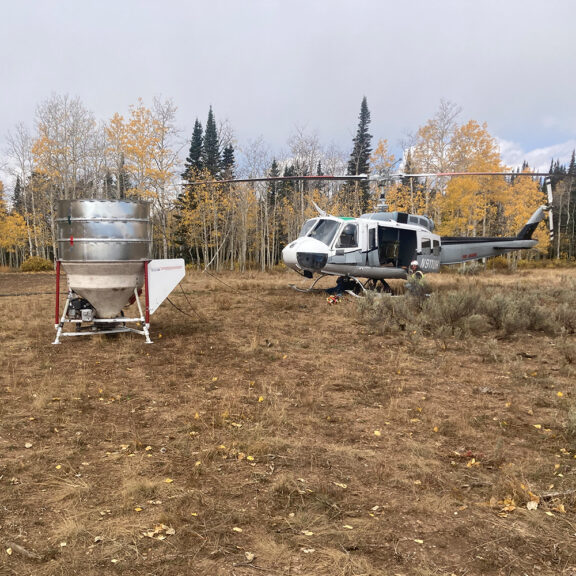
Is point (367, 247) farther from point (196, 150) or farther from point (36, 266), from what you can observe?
point (196, 150)

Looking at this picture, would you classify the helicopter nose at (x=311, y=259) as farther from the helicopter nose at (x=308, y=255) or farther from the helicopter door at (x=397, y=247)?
the helicopter door at (x=397, y=247)

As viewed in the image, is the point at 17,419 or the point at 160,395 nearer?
the point at 17,419

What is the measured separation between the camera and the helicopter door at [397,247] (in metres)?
14.3

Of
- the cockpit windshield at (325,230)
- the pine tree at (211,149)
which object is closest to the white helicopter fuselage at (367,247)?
the cockpit windshield at (325,230)

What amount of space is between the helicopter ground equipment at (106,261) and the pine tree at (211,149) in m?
40.3

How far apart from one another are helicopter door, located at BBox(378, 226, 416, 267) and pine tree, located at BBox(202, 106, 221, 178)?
35713mm

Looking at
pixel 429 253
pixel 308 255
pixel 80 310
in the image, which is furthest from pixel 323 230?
pixel 80 310

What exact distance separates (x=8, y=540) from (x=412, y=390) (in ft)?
15.9

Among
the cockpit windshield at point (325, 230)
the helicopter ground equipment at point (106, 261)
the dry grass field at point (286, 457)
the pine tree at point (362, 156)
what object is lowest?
the dry grass field at point (286, 457)

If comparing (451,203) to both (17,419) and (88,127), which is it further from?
(17,419)

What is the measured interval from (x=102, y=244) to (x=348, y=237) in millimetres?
7591

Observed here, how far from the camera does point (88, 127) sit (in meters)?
34.9

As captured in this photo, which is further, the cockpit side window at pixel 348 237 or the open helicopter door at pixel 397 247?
the open helicopter door at pixel 397 247

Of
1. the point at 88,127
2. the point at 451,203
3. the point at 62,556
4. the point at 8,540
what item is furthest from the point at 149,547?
the point at 88,127
